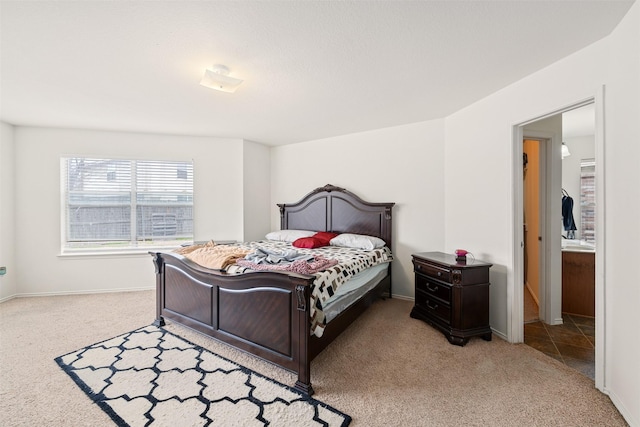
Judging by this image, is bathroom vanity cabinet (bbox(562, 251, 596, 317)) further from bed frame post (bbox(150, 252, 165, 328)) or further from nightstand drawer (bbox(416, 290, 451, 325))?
bed frame post (bbox(150, 252, 165, 328))

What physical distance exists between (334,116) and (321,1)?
1898 millimetres

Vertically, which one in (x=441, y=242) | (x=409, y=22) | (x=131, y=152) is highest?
(x=409, y=22)

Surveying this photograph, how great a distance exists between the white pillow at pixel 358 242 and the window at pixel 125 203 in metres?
2.42

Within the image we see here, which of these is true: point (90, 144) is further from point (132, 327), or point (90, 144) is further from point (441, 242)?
point (441, 242)

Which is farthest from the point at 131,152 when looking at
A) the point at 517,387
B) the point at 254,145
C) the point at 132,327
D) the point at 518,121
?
the point at 517,387

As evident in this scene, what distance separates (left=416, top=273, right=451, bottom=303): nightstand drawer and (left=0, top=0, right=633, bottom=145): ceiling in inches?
74.3

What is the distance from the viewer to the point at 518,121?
7.88ft

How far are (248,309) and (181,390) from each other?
0.65m

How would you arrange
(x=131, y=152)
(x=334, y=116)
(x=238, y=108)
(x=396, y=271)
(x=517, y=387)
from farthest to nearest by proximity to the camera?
1. (x=131, y=152)
2. (x=396, y=271)
3. (x=334, y=116)
4. (x=238, y=108)
5. (x=517, y=387)

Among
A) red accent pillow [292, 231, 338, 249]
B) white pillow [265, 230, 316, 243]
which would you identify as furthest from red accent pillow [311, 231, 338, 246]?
white pillow [265, 230, 316, 243]

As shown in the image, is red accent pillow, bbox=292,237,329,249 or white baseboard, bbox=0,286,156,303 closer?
red accent pillow, bbox=292,237,329,249

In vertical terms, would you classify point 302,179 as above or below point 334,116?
below

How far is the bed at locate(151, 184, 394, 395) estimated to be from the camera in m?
1.86

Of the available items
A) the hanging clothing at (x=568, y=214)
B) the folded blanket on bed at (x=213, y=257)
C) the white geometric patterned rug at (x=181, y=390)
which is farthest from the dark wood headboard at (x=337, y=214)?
the hanging clothing at (x=568, y=214)
